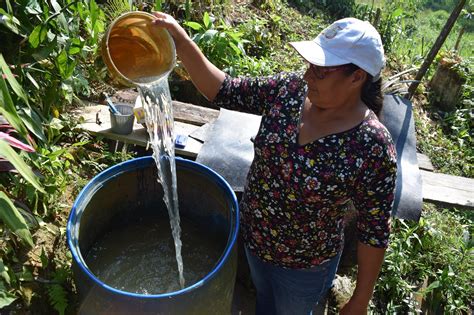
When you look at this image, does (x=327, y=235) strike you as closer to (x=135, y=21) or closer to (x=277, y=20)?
(x=135, y=21)

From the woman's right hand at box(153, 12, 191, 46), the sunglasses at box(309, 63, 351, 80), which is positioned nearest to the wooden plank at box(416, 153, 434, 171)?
the sunglasses at box(309, 63, 351, 80)

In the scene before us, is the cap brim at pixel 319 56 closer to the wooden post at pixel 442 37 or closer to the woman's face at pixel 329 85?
the woman's face at pixel 329 85

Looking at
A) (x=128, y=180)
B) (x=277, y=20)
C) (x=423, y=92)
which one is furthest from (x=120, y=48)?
(x=423, y=92)

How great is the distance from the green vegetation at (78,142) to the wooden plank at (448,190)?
261 millimetres

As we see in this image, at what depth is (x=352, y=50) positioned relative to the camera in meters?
1.24

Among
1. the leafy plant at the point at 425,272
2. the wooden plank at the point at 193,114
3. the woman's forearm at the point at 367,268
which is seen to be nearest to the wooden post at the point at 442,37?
the leafy plant at the point at 425,272

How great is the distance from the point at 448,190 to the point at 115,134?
1.97m

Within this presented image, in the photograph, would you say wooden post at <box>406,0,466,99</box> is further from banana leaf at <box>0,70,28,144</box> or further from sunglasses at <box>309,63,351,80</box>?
banana leaf at <box>0,70,28,144</box>

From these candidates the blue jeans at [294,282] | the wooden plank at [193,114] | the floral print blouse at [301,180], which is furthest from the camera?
the wooden plank at [193,114]

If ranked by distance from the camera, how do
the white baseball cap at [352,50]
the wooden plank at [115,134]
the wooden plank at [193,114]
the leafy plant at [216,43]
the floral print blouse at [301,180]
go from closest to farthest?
the white baseball cap at [352,50] < the floral print blouse at [301,180] < the wooden plank at [115,134] < the wooden plank at [193,114] < the leafy plant at [216,43]

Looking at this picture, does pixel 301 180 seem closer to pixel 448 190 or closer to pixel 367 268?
pixel 367 268

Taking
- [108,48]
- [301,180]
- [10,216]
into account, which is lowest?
[10,216]

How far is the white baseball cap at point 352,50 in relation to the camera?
1.23m

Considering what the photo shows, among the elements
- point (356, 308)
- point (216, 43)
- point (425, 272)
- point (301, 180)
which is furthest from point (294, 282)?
point (216, 43)
